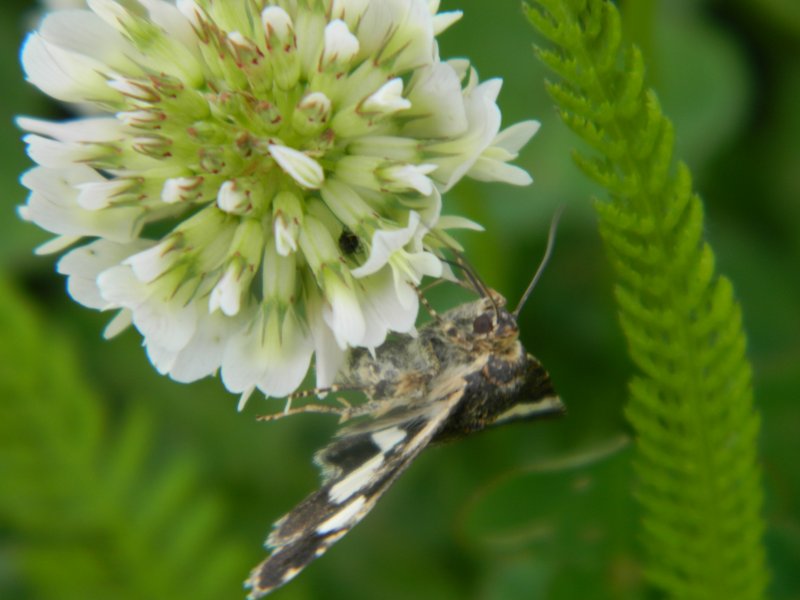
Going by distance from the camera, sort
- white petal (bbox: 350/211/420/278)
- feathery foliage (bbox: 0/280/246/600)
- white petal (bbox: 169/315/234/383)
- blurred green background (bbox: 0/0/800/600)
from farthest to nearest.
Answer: feathery foliage (bbox: 0/280/246/600) < blurred green background (bbox: 0/0/800/600) < white petal (bbox: 169/315/234/383) < white petal (bbox: 350/211/420/278)

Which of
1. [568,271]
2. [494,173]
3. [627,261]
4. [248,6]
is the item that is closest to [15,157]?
[568,271]

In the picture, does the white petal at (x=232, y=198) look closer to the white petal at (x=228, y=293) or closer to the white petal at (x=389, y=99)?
the white petal at (x=228, y=293)

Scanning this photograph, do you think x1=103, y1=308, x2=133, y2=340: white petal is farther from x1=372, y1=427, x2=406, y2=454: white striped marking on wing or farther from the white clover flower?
x1=372, y1=427, x2=406, y2=454: white striped marking on wing

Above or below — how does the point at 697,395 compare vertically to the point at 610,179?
below

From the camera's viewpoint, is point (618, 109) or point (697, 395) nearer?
point (618, 109)

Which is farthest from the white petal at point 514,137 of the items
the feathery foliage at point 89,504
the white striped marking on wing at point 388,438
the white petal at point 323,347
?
the feathery foliage at point 89,504

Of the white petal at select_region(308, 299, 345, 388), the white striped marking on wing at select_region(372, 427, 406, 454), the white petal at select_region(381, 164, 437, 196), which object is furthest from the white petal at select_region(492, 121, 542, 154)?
the white striped marking on wing at select_region(372, 427, 406, 454)

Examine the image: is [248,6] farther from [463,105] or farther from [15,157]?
[15,157]
